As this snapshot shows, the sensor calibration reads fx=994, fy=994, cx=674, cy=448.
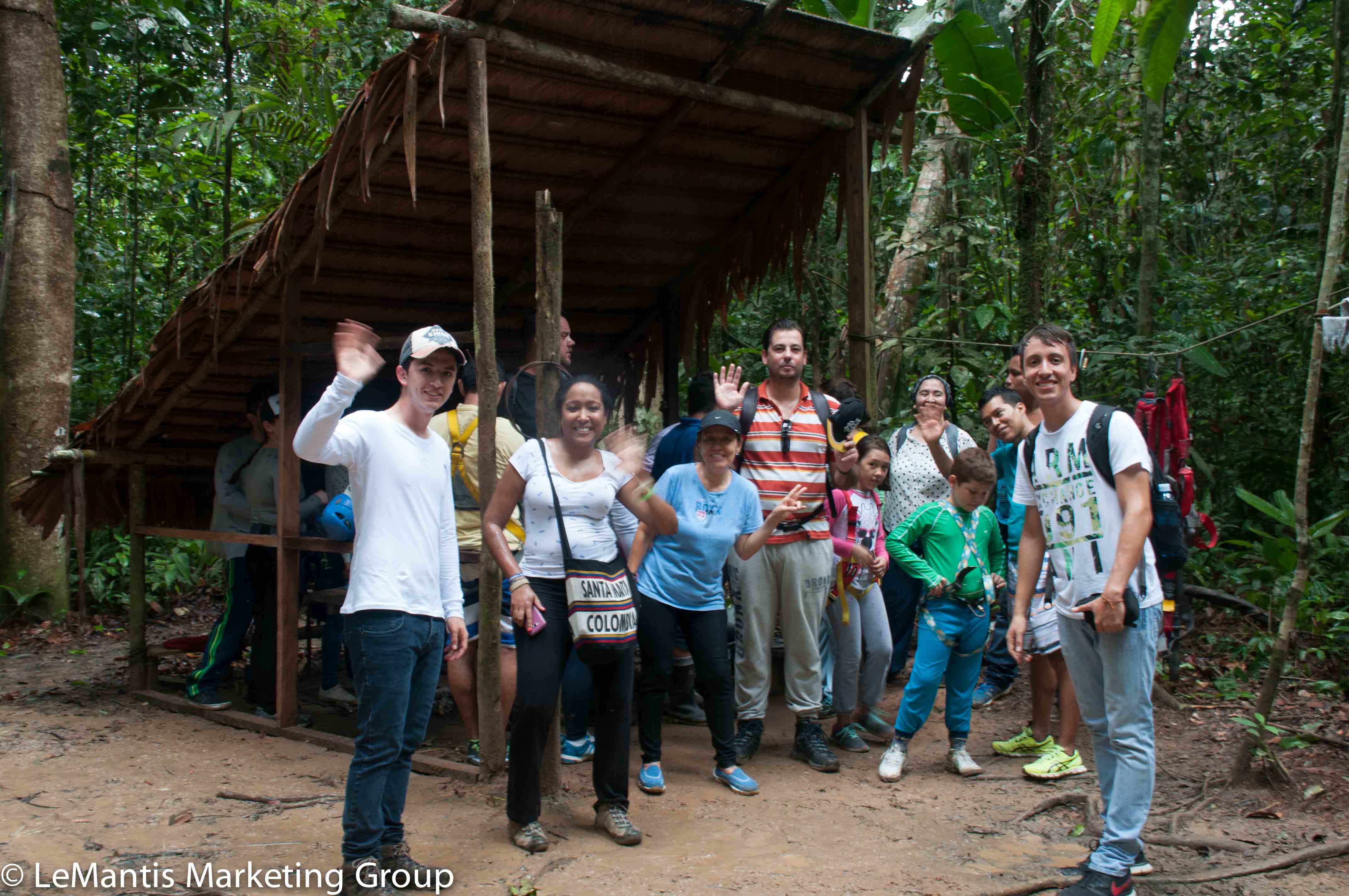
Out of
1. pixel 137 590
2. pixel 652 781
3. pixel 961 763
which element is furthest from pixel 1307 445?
pixel 137 590

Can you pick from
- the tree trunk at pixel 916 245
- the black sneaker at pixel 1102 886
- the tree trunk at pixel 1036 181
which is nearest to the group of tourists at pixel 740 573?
the black sneaker at pixel 1102 886

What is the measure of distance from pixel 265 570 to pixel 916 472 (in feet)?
13.1

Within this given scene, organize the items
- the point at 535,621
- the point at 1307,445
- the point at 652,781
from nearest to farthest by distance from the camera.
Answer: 1. the point at 535,621
2. the point at 1307,445
3. the point at 652,781

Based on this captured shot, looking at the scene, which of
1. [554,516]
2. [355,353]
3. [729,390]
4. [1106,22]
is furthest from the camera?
[729,390]

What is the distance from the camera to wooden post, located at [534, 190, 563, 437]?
4352 mm

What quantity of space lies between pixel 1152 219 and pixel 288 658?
7.17m

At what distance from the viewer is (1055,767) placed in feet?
16.1

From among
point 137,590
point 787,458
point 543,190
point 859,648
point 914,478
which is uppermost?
point 543,190

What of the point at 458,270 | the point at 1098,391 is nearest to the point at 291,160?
the point at 458,270

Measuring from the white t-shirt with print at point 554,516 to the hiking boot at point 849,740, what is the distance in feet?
7.01

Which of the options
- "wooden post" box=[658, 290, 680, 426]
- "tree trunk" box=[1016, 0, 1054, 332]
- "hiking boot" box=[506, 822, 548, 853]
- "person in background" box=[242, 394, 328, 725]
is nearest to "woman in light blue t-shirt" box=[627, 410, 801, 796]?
"hiking boot" box=[506, 822, 548, 853]

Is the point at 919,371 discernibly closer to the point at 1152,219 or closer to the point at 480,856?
the point at 1152,219

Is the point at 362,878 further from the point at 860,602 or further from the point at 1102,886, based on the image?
the point at 860,602

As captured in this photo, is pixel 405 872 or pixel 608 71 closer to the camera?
pixel 405 872
